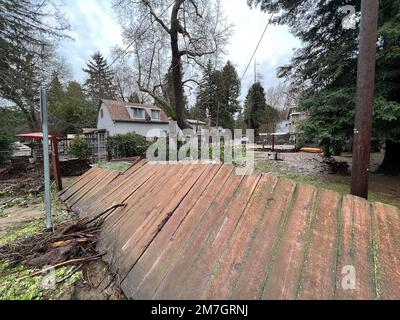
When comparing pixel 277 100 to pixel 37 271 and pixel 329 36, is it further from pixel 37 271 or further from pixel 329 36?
pixel 37 271

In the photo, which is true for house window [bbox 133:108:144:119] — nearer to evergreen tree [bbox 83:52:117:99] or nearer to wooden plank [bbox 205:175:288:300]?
evergreen tree [bbox 83:52:117:99]

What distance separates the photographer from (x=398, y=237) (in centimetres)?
196

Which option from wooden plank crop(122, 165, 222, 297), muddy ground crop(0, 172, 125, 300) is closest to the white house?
muddy ground crop(0, 172, 125, 300)

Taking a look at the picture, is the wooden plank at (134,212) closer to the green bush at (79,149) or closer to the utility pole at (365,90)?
the utility pole at (365,90)

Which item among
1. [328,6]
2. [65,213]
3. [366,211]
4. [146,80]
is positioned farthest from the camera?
[146,80]

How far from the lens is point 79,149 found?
41.7 ft

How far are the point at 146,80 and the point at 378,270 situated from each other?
1548cm

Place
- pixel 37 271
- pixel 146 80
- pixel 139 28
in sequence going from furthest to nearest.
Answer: pixel 146 80 < pixel 139 28 < pixel 37 271

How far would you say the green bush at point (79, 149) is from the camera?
12711mm

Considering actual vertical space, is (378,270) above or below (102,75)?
below

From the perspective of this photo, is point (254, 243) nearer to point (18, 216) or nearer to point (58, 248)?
point (58, 248)

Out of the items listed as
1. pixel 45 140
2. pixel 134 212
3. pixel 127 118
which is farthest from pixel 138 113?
pixel 134 212

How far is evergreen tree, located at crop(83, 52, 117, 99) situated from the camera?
1462 inches
